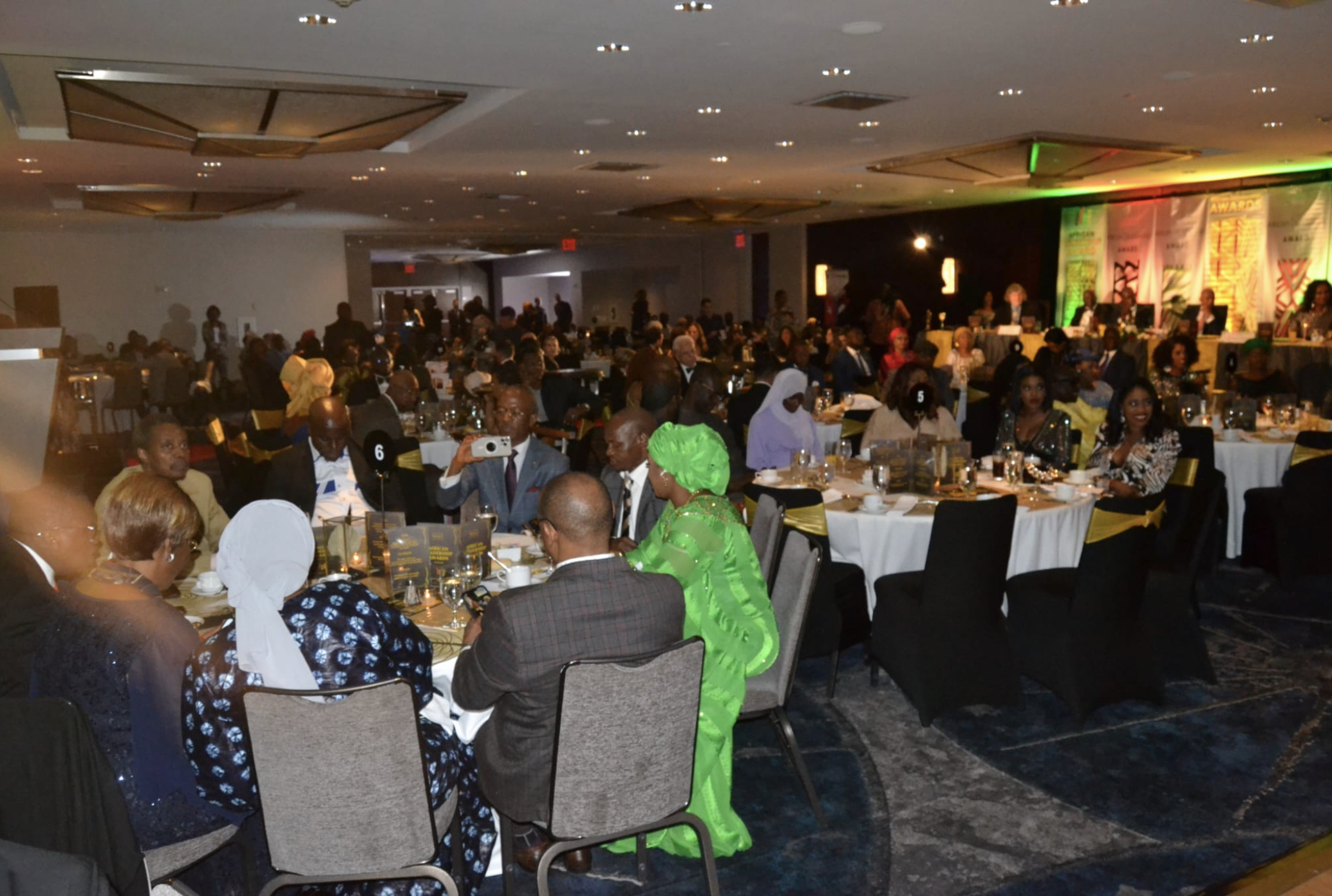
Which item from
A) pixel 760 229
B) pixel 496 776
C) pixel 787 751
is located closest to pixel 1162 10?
pixel 787 751

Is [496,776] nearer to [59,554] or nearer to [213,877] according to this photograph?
[213,877]

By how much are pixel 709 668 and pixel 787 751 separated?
0.80 metres

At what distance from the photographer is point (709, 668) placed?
10.8 ft

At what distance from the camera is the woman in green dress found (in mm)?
3262

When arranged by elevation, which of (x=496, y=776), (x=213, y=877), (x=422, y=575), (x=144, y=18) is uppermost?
(x=144, y=18)

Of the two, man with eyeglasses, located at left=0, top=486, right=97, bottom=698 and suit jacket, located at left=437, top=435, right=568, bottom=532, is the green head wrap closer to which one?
suit jacket, located at left=437, top=435, right=568, bottom=532

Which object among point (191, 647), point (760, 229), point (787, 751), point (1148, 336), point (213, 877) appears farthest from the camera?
point (760, 229)

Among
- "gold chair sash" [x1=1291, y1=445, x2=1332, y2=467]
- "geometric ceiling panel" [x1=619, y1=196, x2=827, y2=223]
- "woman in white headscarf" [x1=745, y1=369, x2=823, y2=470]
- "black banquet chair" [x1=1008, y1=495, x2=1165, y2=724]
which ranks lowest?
"black banquet chair" [x1=1008, y1=495, x2=1165, y2=724]

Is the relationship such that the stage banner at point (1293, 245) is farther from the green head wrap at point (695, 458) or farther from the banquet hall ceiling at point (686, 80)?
the green head wrap at point (695, 458)

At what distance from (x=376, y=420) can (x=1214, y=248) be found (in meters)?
13.5

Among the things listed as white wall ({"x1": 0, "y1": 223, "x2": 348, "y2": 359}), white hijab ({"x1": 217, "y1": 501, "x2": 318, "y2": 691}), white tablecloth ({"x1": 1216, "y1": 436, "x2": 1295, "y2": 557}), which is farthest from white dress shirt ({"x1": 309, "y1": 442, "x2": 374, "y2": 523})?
white wall ({"x1": 0, "y1": 223, "x2": 348, "y2": 359})

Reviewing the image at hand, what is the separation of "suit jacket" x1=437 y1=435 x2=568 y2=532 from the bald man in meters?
0.39

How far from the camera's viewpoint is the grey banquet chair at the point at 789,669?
358cm

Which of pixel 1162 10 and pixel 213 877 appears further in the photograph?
pixel 1162 10
